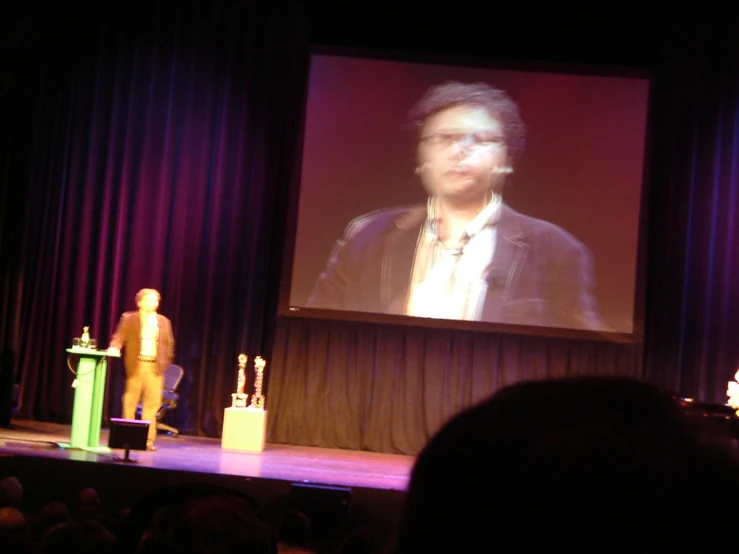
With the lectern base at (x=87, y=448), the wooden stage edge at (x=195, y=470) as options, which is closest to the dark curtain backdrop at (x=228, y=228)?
the wooden stage edge at (x=195, y=470)

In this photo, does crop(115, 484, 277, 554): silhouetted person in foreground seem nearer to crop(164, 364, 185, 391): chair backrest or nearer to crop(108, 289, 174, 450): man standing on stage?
crop(108, 289, 174, 450): man standing on stage

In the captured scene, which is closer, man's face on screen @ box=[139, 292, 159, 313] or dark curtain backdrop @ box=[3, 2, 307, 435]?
man's face on screen @ box=[139, 292, 159, 313]

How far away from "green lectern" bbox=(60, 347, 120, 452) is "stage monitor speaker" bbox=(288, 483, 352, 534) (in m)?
3.32

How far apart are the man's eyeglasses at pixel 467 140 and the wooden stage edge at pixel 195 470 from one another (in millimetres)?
3095

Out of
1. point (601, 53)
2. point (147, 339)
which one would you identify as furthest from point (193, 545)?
point (601, 53)

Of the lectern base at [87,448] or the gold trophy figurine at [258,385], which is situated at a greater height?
the gold trophy figurine at [258,385]

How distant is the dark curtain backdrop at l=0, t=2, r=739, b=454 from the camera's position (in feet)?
30.5

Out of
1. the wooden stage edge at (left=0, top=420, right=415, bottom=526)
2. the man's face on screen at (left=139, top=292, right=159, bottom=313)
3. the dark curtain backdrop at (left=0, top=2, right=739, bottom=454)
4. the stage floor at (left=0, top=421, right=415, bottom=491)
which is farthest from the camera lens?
the dark curtain backdrop at (left=0, top=2, right=739, bottom=454)

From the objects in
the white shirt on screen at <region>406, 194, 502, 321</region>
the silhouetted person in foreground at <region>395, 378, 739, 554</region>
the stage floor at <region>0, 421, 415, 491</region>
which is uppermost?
the white shirt on screen at <region>406, 194, 502, 321</region>

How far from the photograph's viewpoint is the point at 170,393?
8.79m

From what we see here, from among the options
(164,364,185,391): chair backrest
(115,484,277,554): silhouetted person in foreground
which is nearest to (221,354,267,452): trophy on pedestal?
(164,364,185,391): chair backrest

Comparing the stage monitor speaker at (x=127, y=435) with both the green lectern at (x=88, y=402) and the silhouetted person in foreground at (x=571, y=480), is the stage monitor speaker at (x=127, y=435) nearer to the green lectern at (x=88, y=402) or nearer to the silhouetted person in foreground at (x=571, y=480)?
the green lectern at (x=88, y=402)

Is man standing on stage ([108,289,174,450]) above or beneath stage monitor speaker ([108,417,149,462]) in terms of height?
above

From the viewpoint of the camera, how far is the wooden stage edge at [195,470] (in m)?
5.30
